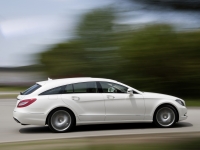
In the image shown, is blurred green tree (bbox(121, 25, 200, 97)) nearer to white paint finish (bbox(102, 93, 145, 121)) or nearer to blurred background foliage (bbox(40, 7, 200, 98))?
blurred background foliage (bbox(40, 7, 200, 98))

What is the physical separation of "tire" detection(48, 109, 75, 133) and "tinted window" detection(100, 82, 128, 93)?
112 centimetres

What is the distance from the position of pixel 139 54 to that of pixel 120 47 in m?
2.28

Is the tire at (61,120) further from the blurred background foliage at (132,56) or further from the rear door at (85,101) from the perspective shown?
the blurred background foliage at (132,56)

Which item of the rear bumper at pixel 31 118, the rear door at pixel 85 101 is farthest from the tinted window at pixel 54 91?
the rear bumper at pixel 31 118

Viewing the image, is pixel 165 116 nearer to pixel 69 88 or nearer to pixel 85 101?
pixel 85 101

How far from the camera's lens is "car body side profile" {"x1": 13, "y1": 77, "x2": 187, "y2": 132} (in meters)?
10.6

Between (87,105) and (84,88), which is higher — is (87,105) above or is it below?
below

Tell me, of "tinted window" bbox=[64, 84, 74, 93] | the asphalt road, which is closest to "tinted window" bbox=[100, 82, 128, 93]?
"tinted window" bbox=[64, 84, 74, 93]

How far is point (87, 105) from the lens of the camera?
10.8m

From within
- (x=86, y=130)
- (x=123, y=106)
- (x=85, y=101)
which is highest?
(x=85, y=101)

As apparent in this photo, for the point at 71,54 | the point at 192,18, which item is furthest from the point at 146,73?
the point at 192,18

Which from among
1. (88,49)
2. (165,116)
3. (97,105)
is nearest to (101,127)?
(97,105)

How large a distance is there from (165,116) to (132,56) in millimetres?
13257

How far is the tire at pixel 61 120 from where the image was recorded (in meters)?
10.7
